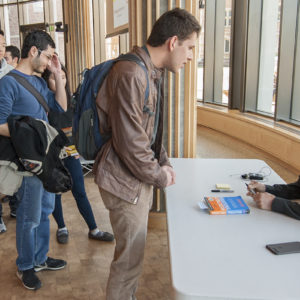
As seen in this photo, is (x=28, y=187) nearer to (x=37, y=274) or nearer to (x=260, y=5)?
(x=37, y=274)

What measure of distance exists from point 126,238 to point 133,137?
51cm

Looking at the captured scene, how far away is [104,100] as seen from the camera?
1636mm

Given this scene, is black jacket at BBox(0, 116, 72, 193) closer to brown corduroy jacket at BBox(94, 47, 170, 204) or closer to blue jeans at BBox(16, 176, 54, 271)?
blue jeans at BBox(16, 176, 54, 271)

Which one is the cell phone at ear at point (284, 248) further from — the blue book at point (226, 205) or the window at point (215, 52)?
the window at point (215, 52)

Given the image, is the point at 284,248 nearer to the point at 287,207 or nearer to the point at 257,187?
the point at 287,207

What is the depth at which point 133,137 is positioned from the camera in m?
1.58

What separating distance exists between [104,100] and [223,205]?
2.38 ft

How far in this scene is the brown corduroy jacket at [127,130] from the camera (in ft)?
5.10

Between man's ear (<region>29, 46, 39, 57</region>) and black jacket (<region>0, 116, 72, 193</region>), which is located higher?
man's ear (<region>29, 46, 39, 57</region>)

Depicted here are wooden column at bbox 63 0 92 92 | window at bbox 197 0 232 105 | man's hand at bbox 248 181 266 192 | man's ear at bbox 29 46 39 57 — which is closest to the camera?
man's hand at bbox 248 181 266 192

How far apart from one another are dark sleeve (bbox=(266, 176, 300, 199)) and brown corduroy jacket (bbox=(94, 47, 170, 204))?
639mm

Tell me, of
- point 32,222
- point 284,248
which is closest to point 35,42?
point 32,222

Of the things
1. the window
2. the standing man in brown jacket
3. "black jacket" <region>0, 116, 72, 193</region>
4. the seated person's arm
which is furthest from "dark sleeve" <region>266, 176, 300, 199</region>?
the window

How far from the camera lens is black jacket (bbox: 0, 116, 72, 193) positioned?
83.4 inches
